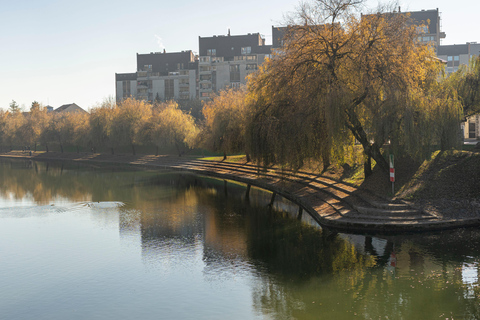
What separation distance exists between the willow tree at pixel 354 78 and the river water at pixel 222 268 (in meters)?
5.84

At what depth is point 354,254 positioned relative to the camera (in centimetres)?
1733

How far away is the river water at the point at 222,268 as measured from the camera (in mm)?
12617

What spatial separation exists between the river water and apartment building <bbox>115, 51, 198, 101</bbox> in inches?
3994

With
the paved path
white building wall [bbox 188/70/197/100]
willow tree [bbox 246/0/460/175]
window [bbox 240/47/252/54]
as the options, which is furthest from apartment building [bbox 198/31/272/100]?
willow tree [bbox 246/0/460/175]

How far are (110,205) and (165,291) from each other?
1721cm

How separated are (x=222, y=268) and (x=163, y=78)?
380 feet

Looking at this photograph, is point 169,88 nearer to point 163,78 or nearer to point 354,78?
point 163,78

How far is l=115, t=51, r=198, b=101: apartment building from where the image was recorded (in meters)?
126

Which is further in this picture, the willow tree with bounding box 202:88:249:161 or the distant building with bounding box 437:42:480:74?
the distant building with bounding box 437:42:480:74

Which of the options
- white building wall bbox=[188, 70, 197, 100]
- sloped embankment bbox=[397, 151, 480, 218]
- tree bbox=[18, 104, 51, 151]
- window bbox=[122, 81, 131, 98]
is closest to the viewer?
sloped embankment bbox=[397, 151, 480, 218]

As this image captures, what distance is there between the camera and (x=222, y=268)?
52.3 feet

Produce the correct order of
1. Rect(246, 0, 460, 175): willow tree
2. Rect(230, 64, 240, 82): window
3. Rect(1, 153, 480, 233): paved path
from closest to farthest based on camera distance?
Rect(1, 153, 480, 233): paved path → Rect(246, 0, 460, 175): willow tree → Rect(230, 64, 240, 82): window

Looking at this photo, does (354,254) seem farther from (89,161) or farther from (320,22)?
(89,161)

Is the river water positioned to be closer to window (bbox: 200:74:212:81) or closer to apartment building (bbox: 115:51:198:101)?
window (bbox: 200:74:212:81)
